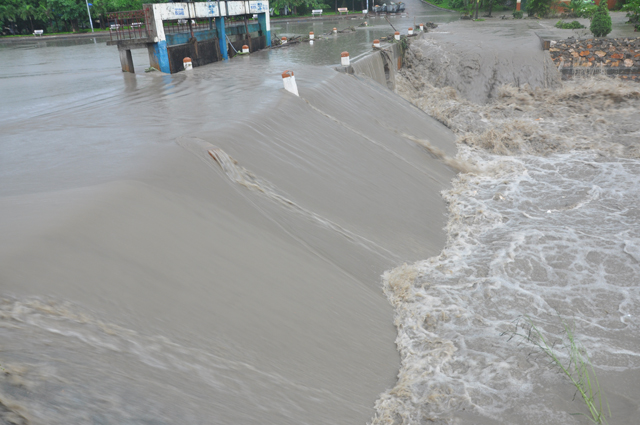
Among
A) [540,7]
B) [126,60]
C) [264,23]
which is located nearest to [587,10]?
[540,7]

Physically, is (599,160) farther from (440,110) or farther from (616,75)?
(616,75)

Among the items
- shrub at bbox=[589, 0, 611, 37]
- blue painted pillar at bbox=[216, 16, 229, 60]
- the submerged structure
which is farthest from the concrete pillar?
shrub at bbox=[589, 0, 611, 37]

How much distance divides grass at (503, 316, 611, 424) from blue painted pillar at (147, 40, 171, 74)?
13.2 metres

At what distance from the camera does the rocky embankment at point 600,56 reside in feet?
56.0

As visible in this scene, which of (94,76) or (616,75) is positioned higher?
(94,76)

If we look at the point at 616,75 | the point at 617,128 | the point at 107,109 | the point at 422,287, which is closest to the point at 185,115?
the point at 107,109

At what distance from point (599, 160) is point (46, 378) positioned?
11411 mm

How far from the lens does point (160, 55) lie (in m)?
14.8

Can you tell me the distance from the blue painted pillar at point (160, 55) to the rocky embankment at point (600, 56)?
1372 cm

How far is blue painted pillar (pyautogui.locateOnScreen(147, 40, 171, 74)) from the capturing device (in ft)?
48.4

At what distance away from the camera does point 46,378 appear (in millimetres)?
2557

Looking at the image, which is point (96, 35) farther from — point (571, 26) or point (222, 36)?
point (571, 26)

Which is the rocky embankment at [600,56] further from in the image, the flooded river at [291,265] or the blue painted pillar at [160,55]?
the blue painted pillar at [160,55]

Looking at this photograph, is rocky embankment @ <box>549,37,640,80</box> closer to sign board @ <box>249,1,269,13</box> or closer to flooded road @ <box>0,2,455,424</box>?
sign board @ <box>249,1,269,13</box>
